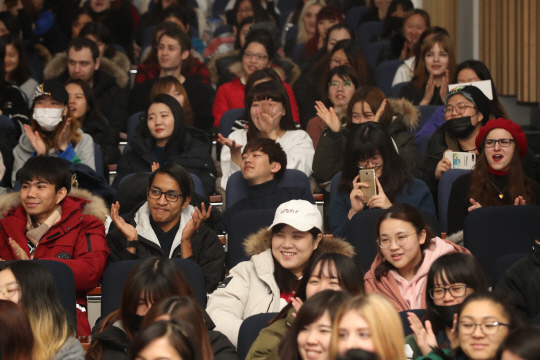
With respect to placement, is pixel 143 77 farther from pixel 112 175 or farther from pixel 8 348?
pixel 8 348

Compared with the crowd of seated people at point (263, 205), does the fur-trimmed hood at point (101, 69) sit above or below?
above

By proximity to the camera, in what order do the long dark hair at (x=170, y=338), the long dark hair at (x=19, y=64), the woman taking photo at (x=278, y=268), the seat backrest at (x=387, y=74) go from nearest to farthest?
the long dark hair at (x=170, y=338)
the woman taking photo at (x=278, y=268)
the long dark hair at (x=19, y=64)
the seat backrest at (x=387, y=74)

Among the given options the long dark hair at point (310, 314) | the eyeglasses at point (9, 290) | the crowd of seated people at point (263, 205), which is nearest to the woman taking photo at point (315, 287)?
the crowd of seated people at point (263, 205)

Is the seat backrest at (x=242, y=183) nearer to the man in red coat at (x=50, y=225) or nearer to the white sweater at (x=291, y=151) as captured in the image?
the white sweater at (x=291, y=151)

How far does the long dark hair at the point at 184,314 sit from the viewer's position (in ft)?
8.59

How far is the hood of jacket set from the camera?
406 cm

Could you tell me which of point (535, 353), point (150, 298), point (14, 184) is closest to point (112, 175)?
point (14, 184)

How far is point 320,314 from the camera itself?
2.51 meters

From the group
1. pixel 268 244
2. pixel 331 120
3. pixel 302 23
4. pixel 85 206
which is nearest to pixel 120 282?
pixel 268 244

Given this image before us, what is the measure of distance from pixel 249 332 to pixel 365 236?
45.1 inches

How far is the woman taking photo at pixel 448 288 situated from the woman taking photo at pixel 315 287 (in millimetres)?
266

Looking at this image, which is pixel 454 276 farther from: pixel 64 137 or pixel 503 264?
pixel 64 137

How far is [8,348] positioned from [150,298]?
53cm

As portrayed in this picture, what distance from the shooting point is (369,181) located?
14.0 feet
